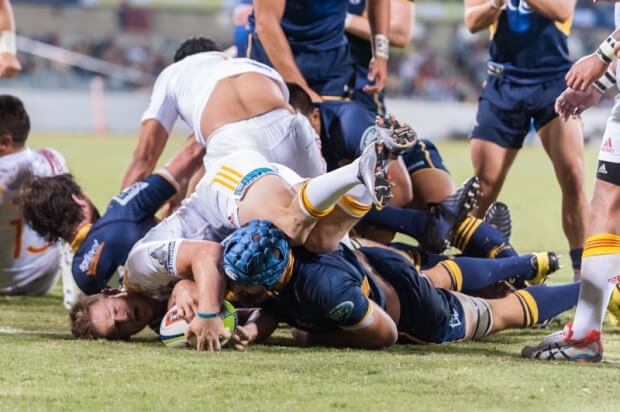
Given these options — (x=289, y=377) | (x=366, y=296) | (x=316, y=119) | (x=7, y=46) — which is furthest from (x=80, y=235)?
(x=289, y=377)

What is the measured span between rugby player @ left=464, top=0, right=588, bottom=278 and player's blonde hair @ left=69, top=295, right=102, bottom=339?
3.20 m

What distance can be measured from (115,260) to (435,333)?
70.6 inches

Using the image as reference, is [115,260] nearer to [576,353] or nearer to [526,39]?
[576,353]

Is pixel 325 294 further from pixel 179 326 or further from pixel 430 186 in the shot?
pixel 430 186

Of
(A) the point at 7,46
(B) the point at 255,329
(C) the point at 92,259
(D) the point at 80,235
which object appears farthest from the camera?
(A) the point at 7,46

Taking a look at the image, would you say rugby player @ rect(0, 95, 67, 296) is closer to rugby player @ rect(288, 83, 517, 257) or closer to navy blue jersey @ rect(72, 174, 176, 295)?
navy blue jersey @ rect(72, 174, 176, 295)

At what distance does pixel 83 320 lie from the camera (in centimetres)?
571

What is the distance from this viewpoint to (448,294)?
581cm

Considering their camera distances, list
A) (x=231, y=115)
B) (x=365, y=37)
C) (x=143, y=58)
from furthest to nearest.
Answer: (x=143, y=58), (x=365, y=37), (x=231, y=115)

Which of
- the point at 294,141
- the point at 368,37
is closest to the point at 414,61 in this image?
the point at 368,37

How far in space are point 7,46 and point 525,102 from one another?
3.30 m

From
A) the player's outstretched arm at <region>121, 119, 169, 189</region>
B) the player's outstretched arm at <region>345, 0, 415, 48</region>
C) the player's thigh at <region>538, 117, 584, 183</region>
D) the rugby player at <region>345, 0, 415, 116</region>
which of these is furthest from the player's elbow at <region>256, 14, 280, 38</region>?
the player's outstretched arm at <region>345, 0, 415, 48</region>

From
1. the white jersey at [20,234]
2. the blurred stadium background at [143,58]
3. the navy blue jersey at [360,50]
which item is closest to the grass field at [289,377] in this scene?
the white jersey at [20,234]

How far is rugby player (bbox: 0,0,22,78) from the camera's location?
24.1ft
